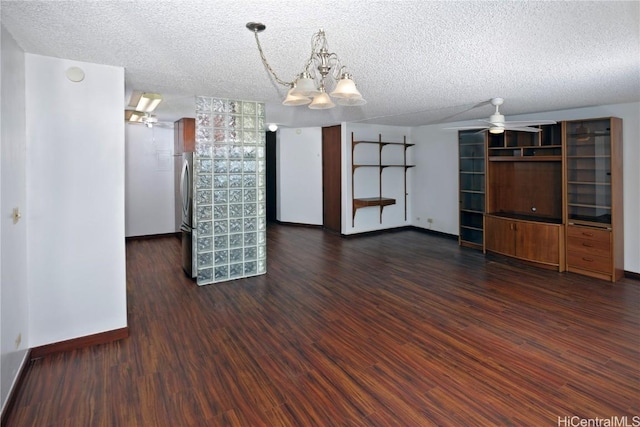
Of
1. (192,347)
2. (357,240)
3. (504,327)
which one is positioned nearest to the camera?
(192,347)

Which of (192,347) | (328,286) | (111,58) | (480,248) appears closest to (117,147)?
(111,58)

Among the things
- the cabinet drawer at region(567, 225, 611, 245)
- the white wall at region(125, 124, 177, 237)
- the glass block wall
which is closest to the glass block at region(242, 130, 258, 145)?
the glass block wall

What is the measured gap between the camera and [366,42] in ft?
8.20

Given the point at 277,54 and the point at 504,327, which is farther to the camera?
the point at 504,327

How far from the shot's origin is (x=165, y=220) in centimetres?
778

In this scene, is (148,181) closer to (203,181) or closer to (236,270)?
(203,181)

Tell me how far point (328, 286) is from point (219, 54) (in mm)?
2955

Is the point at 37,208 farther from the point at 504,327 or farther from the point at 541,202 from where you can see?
the point at 541,202

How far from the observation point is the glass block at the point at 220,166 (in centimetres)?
450

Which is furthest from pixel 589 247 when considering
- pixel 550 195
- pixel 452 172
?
pixel 452 172

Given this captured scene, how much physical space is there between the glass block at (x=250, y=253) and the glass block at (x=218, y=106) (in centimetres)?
187

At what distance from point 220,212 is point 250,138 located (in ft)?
3.55

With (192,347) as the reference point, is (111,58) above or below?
above

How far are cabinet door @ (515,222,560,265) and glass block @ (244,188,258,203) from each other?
4.09m
